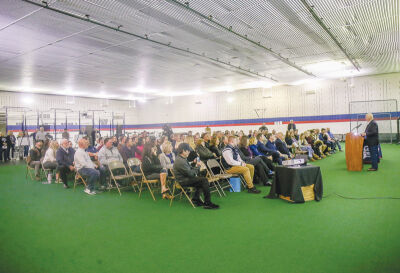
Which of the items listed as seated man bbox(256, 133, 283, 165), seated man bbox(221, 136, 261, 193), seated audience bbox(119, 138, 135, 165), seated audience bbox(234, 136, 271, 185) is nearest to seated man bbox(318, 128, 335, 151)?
seated man bbox(256, 133, 283, 165)

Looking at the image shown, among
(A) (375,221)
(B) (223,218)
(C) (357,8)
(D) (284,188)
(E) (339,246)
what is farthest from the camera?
(C) (357,8)

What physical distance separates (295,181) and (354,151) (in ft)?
13.9

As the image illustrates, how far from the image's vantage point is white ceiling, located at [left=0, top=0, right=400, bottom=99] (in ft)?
20.5

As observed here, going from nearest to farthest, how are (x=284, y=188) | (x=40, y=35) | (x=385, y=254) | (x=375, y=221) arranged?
(x=385, y=254) → (x=375, y=221) → (x=284, y=188) → (x=40, y=35)

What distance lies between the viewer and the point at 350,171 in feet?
25.1

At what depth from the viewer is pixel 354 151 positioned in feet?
25.4

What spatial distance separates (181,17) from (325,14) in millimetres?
3718

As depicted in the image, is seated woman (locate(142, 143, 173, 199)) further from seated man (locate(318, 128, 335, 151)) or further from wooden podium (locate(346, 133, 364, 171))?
seated man (locate(318, 128, 335, 151))

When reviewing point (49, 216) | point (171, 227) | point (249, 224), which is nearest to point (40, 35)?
point (49, 216)

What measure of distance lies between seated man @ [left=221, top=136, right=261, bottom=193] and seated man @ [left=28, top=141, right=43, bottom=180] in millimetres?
5647

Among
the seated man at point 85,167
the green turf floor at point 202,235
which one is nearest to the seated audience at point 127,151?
the seated man at point 85,167

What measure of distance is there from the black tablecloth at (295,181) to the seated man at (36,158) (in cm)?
679

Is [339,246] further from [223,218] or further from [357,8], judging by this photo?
[357,8]

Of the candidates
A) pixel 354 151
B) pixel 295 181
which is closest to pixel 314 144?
pixel 354 151
